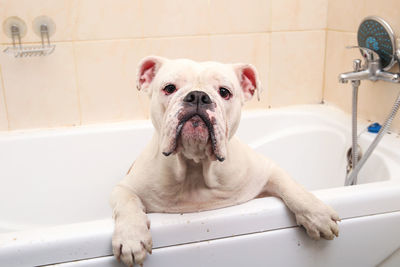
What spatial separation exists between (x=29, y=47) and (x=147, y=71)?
82cm

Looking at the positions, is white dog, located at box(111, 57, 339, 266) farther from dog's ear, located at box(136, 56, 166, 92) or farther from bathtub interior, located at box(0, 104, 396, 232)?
bathtub interior, located at box(0, 104, 396, 232)

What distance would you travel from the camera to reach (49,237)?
3.20 ft

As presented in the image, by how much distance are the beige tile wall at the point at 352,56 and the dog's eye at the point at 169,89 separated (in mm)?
996

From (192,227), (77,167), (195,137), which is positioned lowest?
(77,167)

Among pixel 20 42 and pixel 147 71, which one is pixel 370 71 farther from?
pixel 20 42

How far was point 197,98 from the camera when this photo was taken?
0.99 metres

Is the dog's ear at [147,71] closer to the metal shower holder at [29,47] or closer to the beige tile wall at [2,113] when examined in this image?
the metal shower holder at [29,47]

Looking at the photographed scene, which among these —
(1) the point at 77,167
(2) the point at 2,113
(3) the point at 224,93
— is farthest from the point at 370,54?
(2) the point at 2,113

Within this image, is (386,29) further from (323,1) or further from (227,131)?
(227,131)

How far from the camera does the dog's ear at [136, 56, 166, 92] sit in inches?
46.3

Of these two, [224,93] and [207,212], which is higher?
[224,93]

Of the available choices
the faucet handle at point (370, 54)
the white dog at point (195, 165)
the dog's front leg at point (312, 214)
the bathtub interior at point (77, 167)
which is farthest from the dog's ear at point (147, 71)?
the faucet handle at point (370, 54)

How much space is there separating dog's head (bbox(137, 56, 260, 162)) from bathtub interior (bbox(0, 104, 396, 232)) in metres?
0.73

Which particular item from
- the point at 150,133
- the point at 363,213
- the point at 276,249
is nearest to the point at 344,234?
the point at 363,213
